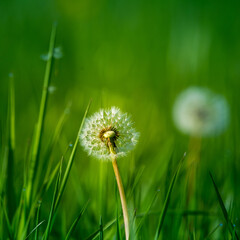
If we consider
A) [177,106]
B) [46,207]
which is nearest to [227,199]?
[46,207]

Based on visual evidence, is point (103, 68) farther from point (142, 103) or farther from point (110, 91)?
point (142, 103)

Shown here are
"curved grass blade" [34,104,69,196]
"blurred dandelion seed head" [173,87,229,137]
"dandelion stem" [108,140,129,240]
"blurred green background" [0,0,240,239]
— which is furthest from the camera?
"blurred dandelion seed head" [173,87,229,137]

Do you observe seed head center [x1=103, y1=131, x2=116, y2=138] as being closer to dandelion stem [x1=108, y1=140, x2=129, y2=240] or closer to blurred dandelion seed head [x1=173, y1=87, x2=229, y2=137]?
dandelion stem [x1=108, y1=140, x2=129, y2=240]

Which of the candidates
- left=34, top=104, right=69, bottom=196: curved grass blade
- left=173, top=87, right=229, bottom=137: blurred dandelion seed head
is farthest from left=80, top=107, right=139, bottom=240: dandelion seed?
left=173, top=87, right=229, bottom=137: blurred dandelion seed head

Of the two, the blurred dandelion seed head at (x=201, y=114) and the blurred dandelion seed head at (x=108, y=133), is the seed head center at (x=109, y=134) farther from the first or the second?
the blurred dandelion seed head at (x=201, y=114)

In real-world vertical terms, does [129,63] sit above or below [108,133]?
above

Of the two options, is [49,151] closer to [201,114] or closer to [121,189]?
[121,189]

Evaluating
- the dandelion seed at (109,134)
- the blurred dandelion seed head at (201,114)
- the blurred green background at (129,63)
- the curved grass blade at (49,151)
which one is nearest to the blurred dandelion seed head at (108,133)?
the dandelion seed at (109,134)

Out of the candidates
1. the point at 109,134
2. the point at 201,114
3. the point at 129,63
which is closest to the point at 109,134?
the point at 109,134
